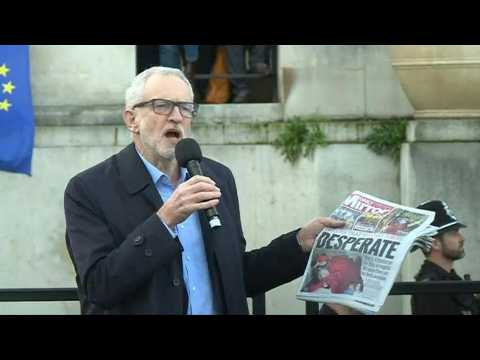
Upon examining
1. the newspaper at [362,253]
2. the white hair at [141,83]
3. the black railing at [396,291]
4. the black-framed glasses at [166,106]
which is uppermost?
the white hair at [141,83]

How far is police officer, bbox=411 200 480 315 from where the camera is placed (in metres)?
5.62

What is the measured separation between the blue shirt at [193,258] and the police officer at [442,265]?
81 cm

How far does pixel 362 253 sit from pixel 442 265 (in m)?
2.30

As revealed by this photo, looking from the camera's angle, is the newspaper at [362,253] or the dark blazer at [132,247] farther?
the newspaper at [362,253]

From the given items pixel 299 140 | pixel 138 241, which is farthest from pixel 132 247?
pixel 299 140

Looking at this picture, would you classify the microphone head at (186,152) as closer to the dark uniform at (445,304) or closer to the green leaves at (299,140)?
the dark uniform at (445,304)

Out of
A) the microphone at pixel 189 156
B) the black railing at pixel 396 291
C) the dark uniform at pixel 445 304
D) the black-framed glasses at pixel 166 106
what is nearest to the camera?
the microphone at pixel 189 156

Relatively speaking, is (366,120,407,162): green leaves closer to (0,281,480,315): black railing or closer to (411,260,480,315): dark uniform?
(411,260,480,315): dark uniform

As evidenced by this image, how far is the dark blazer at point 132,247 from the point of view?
409cm

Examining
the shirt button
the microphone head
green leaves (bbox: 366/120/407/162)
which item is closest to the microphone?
the microphone head

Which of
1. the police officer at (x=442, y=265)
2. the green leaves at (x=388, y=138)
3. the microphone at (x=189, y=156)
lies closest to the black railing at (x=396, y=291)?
the police officer at (x=442, y=265)

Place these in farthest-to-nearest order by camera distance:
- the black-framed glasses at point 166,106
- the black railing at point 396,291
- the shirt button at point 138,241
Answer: the black railing at point 396,291
the black-framed glasses at point 166,106
the shirt button at point 138,241

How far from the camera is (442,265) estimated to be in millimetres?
6559
